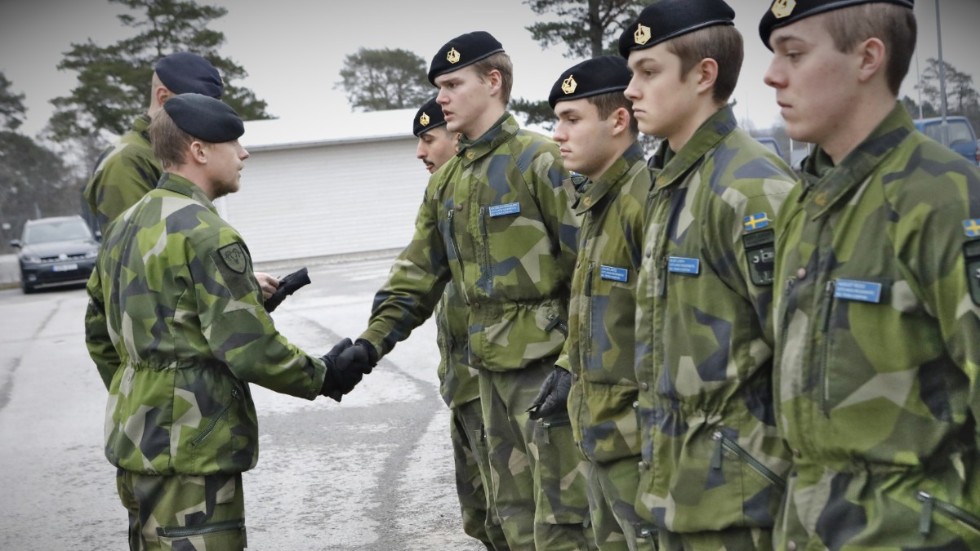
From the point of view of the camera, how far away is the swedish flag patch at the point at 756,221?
9.45ft

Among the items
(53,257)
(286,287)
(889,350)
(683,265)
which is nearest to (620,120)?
(683,265)

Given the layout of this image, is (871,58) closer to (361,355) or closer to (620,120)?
(620,120)

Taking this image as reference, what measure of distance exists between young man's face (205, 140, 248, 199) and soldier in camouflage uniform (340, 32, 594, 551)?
103 cm

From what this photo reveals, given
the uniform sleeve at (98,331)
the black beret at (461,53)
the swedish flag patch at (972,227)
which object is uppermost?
the black beret at (461,53)

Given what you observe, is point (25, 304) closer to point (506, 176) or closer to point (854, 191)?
point (506, 176)

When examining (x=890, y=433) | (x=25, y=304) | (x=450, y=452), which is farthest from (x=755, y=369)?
(x=25, y=304)

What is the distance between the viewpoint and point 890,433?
2.30 m

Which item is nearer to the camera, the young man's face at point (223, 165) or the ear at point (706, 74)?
the ear at point (706, 74)

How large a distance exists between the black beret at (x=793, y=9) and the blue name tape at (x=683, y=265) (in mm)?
594

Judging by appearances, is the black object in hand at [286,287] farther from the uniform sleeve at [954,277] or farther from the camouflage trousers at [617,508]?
the uniform sleeve at [954,277]

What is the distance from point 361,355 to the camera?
15.7 ft

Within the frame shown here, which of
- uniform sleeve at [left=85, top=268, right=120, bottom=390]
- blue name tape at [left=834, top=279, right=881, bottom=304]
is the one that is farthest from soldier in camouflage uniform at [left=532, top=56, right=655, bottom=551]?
uniform sleeve at [left=85, top=268, right=120, bottom=390]

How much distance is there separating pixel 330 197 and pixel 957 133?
57.9ft

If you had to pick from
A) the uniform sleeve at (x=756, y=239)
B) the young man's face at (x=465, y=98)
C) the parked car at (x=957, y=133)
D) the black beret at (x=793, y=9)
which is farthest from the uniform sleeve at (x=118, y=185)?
the parked car at (x=957, y=133)
